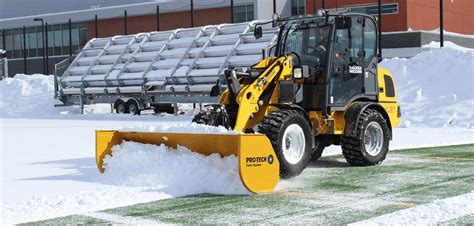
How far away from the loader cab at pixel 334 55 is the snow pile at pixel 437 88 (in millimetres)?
9701

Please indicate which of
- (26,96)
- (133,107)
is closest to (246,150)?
(133,107)

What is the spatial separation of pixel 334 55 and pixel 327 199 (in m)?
3.20

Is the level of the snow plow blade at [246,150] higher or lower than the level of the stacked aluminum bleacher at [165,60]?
lower

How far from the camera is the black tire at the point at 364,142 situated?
10.4 m

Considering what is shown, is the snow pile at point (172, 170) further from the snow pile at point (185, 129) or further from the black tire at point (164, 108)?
the black tire at point (164, 108)

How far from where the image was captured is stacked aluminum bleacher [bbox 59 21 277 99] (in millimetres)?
26078

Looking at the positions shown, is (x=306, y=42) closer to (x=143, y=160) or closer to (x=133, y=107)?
(x=143, y=160)

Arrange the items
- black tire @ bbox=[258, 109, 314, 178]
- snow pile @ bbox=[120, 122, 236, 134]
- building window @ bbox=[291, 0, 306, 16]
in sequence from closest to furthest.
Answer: snow pile @ bbox=[120, 122, 236, 134]
black tire @ bbox=[258, 109, 314, 178]
building window @ bbox=[291, 0, 306, 16]

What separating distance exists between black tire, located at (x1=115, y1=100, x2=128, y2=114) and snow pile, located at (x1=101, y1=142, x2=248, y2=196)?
2138 centimetres

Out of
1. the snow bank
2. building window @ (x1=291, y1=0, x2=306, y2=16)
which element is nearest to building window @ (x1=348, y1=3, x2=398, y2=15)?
building window @ (x1=291, y1=0, x2=306, y2=16)

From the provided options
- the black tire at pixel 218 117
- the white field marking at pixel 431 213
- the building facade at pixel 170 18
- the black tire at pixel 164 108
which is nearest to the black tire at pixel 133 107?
the black tire at pixel 164 108

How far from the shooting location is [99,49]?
32750 millimetres

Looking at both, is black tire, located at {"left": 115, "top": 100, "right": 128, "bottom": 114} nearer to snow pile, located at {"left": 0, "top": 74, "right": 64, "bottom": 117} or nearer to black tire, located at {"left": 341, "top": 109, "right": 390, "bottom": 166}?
snow pile, located at {"left": 0, "top": 74, "right": 64, "bottom": 117}

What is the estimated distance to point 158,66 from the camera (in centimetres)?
2895
